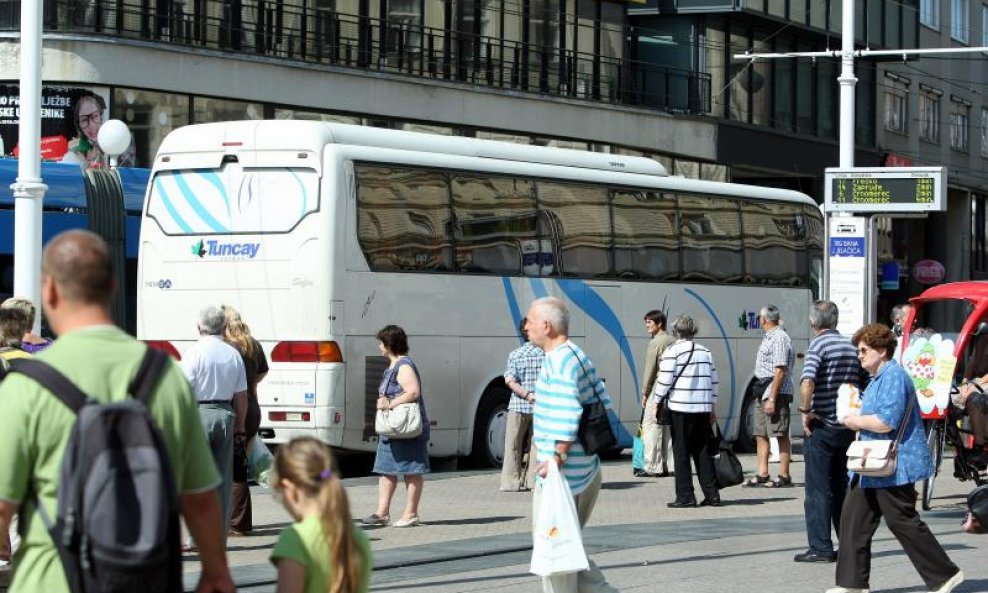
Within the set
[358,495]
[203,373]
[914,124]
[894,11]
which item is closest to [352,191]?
[358,495]

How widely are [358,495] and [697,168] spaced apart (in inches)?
985

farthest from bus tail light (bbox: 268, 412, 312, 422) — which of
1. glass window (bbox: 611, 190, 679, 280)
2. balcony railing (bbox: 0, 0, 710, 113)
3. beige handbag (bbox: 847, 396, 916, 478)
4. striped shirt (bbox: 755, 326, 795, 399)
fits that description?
balcony railing (bbox: 0, 0, 710, 113)

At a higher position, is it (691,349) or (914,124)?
(914,124)

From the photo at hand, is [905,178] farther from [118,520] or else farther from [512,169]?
[118,520]

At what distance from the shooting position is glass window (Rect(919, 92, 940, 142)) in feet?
171

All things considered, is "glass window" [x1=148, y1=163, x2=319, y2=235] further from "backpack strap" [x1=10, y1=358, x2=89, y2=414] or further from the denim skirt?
"backpack strap" [x1=10, y1=358, x2=89, y2=414]

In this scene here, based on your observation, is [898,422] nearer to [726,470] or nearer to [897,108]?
[726,470]

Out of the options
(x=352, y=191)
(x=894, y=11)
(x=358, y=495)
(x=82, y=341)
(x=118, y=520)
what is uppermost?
(x=894, y=11)

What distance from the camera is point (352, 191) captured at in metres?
18.4

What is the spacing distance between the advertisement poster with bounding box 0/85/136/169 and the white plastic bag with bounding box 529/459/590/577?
21107 mm

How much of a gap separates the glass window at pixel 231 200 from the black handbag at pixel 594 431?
377 inches

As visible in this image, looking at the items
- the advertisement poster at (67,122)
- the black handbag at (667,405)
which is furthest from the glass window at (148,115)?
the black handbag at (667,405)

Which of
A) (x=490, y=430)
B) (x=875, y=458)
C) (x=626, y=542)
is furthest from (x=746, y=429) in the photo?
(x=875, y=458)

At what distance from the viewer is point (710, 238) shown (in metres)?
23.5
